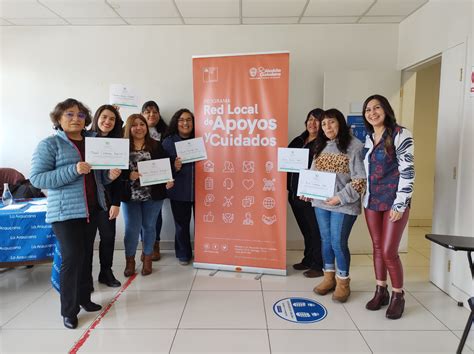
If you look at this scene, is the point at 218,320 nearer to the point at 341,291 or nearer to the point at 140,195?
the point at 341,291

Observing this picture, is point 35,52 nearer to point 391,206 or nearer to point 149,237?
point 149,237

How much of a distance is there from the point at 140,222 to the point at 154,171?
0.57 m

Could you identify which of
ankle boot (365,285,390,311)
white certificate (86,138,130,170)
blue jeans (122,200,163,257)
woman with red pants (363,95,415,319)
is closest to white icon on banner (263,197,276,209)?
woman with red pants (363,95,415,319)

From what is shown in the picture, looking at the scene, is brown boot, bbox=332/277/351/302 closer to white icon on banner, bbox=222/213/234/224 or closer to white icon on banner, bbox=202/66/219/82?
white icon on banner, bbox=222/213/234/224

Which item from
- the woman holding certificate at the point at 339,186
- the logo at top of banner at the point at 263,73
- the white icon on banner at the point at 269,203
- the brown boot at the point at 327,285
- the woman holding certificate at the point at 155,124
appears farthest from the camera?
the woman holding certificate at the point at 155,124

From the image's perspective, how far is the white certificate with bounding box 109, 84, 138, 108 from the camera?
346 cm

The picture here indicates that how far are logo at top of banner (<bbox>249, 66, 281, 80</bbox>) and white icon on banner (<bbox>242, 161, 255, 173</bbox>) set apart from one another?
2.73ft

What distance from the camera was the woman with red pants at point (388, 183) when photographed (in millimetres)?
2328

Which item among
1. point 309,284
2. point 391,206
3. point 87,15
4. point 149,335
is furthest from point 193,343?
point 87,15

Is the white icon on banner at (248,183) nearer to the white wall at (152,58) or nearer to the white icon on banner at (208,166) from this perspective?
the white icon on banner at (208,166)

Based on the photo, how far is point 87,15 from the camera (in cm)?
374

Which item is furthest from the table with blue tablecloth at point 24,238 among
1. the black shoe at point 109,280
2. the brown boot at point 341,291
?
the brown boot at point 341,291

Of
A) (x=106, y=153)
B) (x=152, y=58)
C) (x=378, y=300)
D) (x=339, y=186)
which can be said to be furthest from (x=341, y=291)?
(x=152, y=58)

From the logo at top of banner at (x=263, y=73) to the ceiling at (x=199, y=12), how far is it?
82 cm
